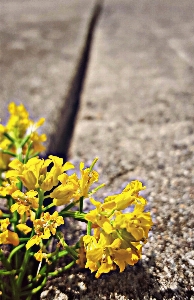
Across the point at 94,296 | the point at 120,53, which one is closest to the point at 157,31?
the point at 120,53

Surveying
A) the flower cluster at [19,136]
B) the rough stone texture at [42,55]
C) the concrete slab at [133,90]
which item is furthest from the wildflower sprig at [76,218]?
the rough stone texture at [42,55]

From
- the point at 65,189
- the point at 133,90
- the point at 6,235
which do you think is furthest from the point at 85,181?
the point at 133,90

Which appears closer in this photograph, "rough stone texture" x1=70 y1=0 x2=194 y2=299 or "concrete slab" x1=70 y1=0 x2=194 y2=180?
"rough stone texture" x1=70 y1=0 x2=194 y2=299

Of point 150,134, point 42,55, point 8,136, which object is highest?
point 42,55

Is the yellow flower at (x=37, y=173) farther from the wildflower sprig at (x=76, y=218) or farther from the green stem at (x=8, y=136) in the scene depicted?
the green stem at (x=8, y=136)

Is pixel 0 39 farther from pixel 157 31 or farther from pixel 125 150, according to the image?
pixel 125 150

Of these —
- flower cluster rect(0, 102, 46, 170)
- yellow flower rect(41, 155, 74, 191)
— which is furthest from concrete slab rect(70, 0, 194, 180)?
yellow flower rect(41, 155, 74, 191)

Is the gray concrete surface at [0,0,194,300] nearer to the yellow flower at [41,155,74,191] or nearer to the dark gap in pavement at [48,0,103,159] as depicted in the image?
the dark gap in pavement at [48,0,103,159]

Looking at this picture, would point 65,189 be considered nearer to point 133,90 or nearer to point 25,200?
point 25,200
